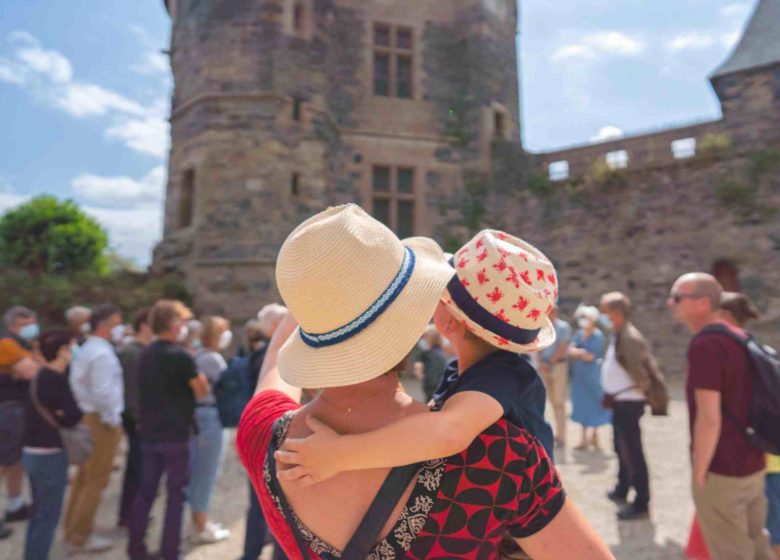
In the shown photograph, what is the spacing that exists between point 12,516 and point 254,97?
28.0ft

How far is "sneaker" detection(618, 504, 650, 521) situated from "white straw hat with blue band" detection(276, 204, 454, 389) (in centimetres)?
418

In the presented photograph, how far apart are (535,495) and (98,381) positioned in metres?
3.92

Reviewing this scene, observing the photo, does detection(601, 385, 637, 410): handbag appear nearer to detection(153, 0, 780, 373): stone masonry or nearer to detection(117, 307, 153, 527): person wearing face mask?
detection(117, 307, 153, 527): person wearing face mask

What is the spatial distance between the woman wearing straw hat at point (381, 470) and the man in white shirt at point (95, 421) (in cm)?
354

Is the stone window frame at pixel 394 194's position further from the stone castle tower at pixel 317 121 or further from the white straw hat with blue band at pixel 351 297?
the white straw hat with blue band at pixel 351 297

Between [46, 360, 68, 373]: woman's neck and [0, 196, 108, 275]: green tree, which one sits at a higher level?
[0, 196, 108, 275]: green tree

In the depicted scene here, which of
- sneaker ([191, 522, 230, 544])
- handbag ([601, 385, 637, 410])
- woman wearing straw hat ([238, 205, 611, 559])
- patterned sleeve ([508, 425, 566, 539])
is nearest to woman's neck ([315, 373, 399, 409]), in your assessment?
woman wearing straw hat ([238, 205, 611, 559])

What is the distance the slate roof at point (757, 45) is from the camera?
449 inches

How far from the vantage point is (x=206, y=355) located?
4.40 m

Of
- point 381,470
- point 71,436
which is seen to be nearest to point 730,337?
point 381,470

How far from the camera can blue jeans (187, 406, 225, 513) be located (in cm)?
417

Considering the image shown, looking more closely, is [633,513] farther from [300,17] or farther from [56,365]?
[300,17]

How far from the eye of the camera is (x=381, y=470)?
99cm

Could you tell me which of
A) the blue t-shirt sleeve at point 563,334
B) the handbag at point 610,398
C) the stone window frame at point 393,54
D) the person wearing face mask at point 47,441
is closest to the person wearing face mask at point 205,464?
the person wearing face mask at point 47,441
